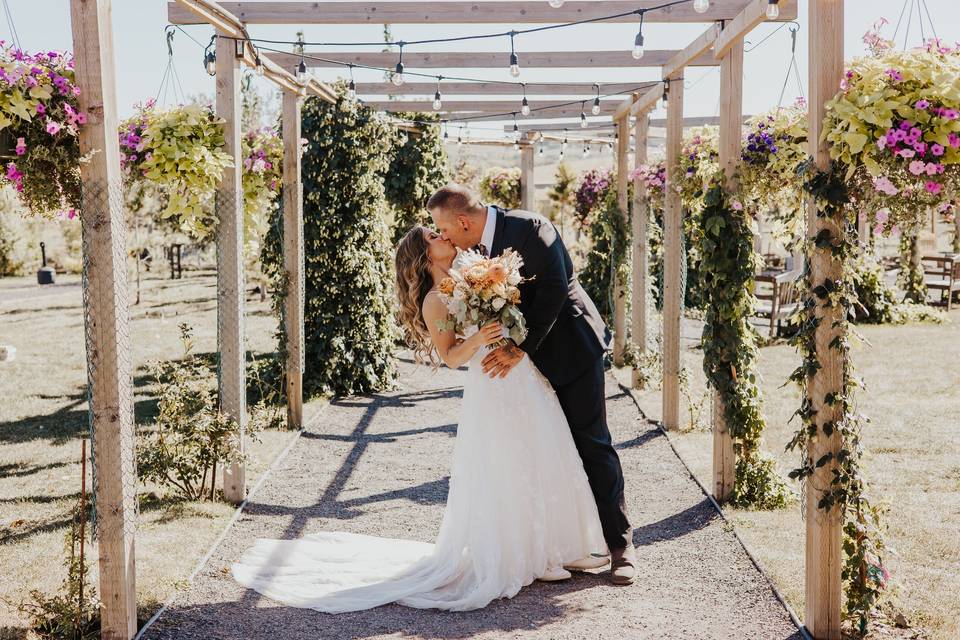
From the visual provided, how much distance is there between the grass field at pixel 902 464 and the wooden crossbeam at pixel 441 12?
3126 mm

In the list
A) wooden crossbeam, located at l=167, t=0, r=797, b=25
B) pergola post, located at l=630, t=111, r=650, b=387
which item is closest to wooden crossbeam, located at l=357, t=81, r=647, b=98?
pergola post, located at l=630, t=111, r=650, b=387

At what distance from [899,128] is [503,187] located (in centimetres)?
1535

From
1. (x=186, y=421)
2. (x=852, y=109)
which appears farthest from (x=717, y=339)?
(x=186, y=421)

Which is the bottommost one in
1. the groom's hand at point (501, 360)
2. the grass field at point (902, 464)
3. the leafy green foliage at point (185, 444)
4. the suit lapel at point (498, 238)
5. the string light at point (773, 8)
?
the grass field at point (902, 464)

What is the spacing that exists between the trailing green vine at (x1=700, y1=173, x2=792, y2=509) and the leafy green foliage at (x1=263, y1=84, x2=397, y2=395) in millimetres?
4859

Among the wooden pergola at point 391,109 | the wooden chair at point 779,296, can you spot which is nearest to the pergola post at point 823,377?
the wooden pergola at point 391,109

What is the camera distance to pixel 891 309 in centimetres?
1398

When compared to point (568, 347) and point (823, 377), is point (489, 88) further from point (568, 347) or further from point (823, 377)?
point (823, 377)

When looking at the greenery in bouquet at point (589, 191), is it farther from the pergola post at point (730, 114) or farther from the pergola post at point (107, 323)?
the pergola post at point (107, 323)

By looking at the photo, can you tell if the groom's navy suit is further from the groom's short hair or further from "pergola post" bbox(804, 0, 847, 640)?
"pergola post" bbox(804, 0, 847, 640)

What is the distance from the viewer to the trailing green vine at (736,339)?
17.7 feet

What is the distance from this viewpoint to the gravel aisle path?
3.91 meters

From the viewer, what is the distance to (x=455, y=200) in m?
4.36

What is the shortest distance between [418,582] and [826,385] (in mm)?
2170
